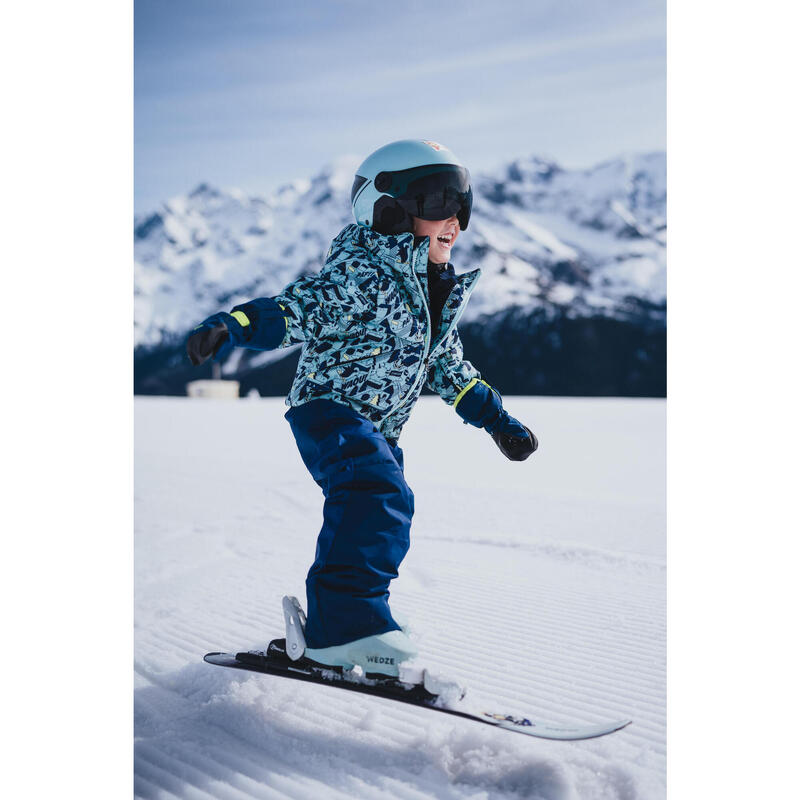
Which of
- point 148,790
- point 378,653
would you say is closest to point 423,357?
point 378,653

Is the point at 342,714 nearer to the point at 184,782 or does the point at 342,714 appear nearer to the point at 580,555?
the point at 184,782

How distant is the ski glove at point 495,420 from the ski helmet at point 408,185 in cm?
45

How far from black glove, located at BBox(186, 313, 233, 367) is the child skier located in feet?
0.06

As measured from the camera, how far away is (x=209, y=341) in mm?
1311

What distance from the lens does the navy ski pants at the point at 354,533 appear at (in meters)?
1.54

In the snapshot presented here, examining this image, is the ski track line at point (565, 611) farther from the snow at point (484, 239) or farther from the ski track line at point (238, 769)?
the snow at point (484, 239)

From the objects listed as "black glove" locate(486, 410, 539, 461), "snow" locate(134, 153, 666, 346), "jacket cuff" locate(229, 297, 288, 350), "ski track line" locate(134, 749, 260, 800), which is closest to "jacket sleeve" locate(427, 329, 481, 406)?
"black glove" locate(486, 410, 539, 461)

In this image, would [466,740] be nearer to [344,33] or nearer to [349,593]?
[349,593]

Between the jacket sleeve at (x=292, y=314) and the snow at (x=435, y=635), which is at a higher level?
the jacket sleeve at (x=292, y=314)

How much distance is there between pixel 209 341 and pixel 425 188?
25.8 inches

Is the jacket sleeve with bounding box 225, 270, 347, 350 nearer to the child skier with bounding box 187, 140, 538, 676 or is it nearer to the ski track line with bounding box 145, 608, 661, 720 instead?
the child skier with bounding box 187, 140, 538, 676

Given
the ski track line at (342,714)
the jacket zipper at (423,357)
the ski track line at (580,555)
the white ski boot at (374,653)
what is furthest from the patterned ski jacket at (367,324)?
the ski track line at (580,555)
